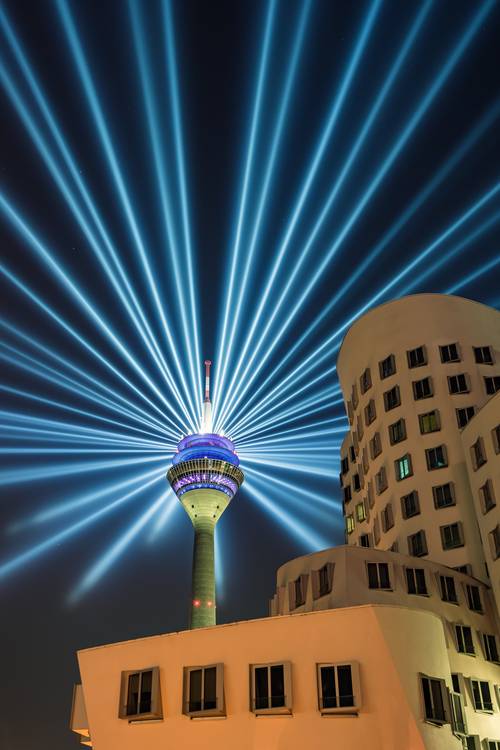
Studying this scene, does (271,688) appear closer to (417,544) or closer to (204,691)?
(204,691)

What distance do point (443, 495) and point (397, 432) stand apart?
4.80 metres

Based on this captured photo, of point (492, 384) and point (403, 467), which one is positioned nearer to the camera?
point (403, 467)

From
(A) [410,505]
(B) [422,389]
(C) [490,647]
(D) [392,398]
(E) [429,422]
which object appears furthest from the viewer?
(D) [392,398]

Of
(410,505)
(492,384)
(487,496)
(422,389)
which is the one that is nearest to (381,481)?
(410,505)

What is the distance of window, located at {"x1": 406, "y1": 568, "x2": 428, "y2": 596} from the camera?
100 feet

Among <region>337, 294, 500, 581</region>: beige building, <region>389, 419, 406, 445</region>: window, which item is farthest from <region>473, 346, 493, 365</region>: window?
<region>389, 419, 406, 445</region>: window

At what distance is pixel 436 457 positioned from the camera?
36.7m

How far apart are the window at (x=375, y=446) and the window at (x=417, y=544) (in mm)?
5924

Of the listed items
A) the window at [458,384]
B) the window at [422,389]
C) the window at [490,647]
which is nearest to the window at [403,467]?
the window at [422,389]

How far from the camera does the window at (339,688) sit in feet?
70.4

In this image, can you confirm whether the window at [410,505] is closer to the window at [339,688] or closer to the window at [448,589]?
Result: the window at [448,589]

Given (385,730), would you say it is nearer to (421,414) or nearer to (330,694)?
(330,694)

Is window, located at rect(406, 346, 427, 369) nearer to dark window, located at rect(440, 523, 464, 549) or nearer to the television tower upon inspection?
dark window, located at rect(440, 523, 464, 549)

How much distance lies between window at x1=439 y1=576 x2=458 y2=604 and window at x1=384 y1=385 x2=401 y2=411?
11.1 metres
